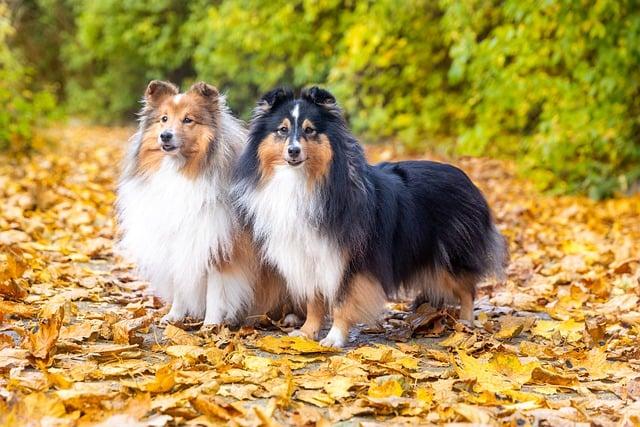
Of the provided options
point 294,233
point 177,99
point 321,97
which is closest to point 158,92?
point 177,99

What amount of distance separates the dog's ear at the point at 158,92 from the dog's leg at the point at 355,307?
1.41 m

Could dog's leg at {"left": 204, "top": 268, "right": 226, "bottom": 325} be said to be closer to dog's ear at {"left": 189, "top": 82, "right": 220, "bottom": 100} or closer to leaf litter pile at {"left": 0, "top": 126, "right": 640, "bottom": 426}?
leaf litter pile at {"left": 0, "top": 126, "right": 640, "bottom": 426}

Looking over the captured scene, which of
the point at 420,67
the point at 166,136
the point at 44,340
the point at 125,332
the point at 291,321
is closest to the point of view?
the point at 44,340

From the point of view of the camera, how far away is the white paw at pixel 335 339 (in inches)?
161

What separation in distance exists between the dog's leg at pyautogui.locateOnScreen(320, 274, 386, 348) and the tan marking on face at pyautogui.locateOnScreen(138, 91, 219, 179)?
1.01 metres

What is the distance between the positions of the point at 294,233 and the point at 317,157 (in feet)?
1.31

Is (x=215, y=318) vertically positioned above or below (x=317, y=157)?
below

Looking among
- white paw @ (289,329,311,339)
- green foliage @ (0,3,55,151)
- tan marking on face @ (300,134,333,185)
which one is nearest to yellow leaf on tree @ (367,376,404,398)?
white paw @ (289,329,311,339)

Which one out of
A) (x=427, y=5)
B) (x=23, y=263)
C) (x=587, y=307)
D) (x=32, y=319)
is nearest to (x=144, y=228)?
(x=32, y=319)

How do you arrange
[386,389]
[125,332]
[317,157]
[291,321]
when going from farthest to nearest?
[291,321]
[317,157]
[125,332]
[386,389]

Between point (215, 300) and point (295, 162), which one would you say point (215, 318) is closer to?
point (215, 300)

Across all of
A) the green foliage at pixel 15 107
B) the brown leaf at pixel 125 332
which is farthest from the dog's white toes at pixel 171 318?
the green foliage at pixel 15 107

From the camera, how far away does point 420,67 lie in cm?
1355

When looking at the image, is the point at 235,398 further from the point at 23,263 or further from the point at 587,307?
the point at 587,307
